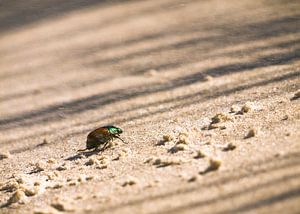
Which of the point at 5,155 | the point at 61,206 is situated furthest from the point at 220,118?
the point at 5,155

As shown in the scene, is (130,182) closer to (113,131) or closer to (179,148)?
(179,148)

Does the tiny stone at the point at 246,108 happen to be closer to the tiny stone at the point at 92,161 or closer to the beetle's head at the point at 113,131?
the beetle's head at the point at 113,131

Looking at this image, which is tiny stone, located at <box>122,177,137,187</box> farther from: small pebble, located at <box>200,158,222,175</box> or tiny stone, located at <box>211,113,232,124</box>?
tiny stone, located at <box>211,113,232,124</box>

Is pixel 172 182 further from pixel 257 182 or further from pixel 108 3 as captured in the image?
pixel 108 3

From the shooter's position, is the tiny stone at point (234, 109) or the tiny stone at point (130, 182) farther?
the tiny stone at point (234, 109)

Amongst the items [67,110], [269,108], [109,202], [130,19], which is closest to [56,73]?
[67,110]

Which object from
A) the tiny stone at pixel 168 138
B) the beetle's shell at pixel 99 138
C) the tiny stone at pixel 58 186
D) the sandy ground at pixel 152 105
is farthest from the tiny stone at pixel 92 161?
the tiny stone at pixel 168 138

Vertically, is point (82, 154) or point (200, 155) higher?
point (200, 155)

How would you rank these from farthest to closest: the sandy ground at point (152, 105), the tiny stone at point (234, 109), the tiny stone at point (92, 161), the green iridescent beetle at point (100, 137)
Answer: the tiny stone at point (234, 109) → the green iridescent beetle at point (100, 137) → the tiny stone at point (92, 161) → the sandy ground at point (152, 105)

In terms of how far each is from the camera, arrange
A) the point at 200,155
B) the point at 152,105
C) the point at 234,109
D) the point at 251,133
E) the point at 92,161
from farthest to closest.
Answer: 1. the point at 152,105
2. the point at 234,109
3. the point at 92,161
4. the point at 251,133
5. the point at 200,155
